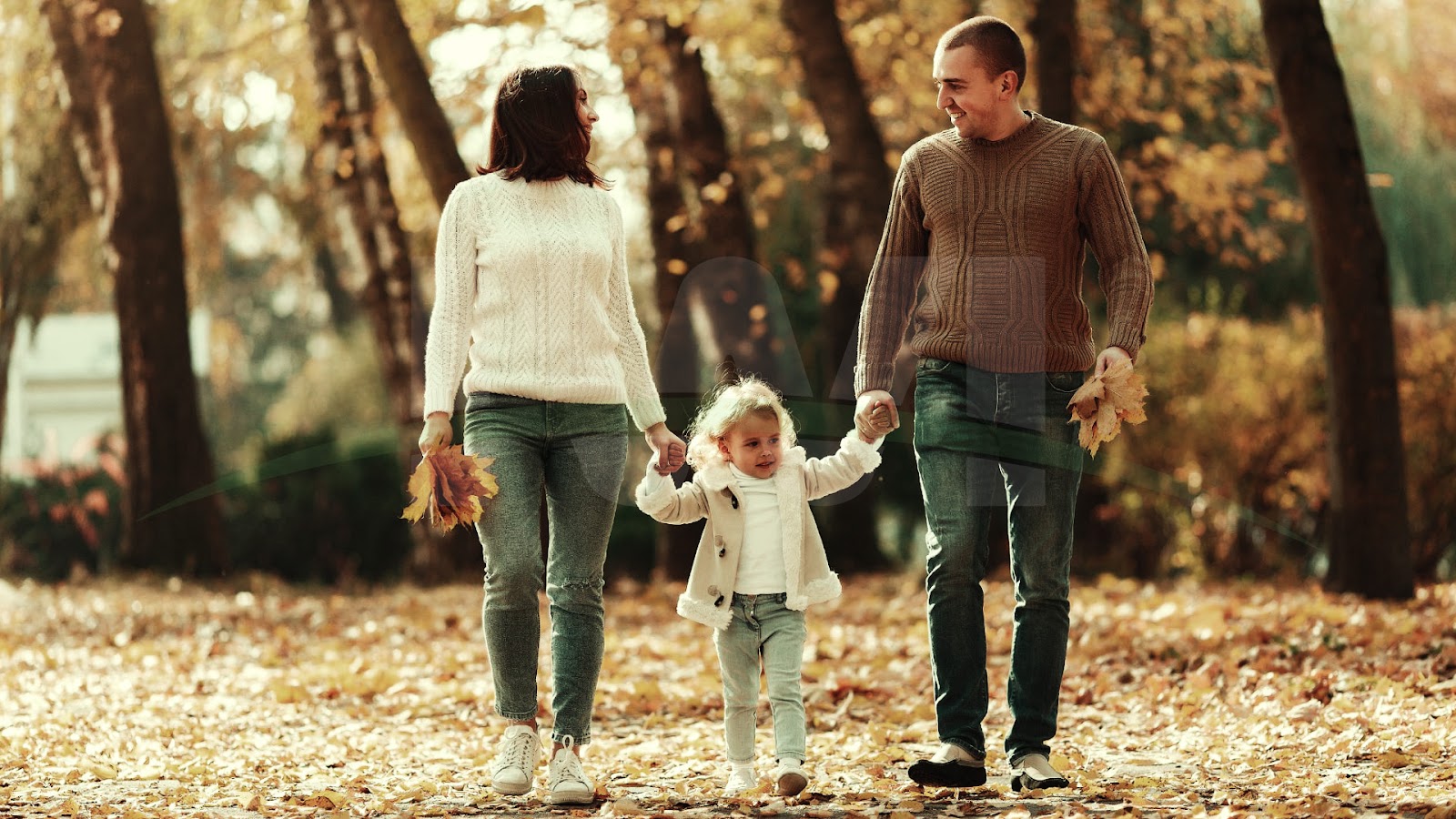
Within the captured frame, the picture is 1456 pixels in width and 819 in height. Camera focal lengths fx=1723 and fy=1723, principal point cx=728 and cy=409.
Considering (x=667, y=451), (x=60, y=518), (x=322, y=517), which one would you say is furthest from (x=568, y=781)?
(x=60, y=518)

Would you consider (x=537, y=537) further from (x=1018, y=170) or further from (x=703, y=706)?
(x=703, y=706)

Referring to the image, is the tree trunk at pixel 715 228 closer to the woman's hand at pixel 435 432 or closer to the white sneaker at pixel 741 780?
the white sneaker at pixel 741 780

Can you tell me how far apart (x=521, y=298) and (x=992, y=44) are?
1408 millimetres

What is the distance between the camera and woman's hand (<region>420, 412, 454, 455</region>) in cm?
450

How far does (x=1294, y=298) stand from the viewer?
57.5 feet

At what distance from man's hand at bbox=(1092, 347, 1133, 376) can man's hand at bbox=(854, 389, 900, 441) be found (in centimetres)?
56

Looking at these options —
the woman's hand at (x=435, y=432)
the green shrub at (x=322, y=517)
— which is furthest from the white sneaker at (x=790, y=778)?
the green shrub at (x=322, y=517)

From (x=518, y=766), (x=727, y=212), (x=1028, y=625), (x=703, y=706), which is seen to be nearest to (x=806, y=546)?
(x=1028, y=625)

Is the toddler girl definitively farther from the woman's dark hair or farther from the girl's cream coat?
the woman's dark hair

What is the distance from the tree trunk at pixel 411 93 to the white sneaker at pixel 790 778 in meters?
6.32

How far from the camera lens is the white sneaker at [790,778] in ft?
15.1

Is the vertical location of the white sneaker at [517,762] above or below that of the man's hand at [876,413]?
below

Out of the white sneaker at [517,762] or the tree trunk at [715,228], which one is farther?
the tree trunk at [715,228]

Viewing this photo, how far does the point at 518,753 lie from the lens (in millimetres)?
4695
